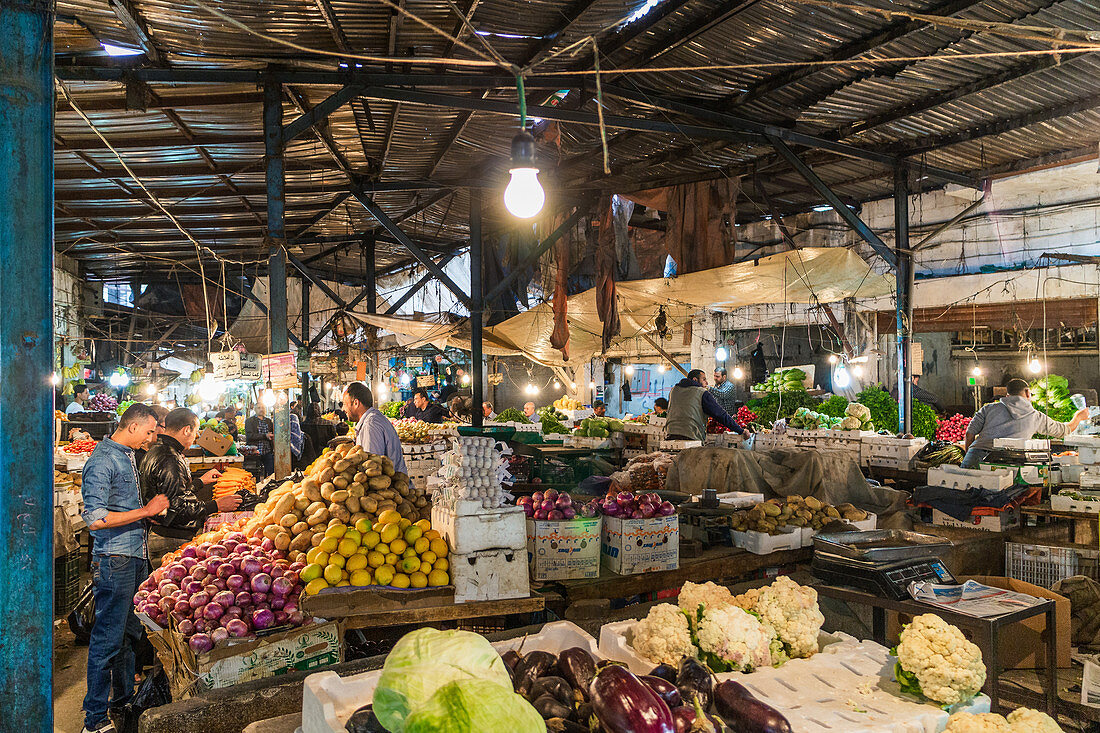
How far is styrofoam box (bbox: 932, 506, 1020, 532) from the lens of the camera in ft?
19.2

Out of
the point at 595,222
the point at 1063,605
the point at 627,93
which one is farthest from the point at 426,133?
the point at 1063,605

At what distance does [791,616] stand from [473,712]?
1.72 metres

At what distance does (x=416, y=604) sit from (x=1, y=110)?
2923 millimetres

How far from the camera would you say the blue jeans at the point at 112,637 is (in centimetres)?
433

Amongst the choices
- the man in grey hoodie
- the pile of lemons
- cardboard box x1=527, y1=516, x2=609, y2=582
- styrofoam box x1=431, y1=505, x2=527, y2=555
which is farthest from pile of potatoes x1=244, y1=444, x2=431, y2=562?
the man in grey hoodie

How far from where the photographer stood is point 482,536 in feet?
12.8

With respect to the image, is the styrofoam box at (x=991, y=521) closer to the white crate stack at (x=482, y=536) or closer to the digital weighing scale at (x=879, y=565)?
the digital weighing scale at (x=879, y=565)

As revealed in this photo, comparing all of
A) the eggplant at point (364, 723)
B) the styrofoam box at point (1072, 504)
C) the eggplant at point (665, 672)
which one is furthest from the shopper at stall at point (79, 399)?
the styrofoam box at point (1072, 504)

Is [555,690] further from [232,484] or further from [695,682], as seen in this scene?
[232,484]

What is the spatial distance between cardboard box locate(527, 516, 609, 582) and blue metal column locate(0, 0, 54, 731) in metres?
2.74

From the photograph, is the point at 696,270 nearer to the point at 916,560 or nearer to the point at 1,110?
the point at 916,560

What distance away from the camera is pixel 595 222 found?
9633 millimetres

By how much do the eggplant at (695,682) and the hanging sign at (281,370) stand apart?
469cm

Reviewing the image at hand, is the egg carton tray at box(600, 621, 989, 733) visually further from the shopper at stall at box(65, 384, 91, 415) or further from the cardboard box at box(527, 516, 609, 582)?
the shopper at stall at box(65, 384, 91, 415)
